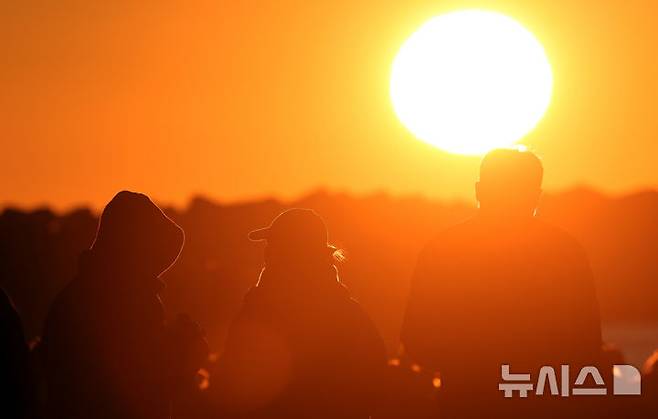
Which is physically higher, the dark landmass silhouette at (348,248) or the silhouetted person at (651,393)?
the dark landmass silhouette at (348,248)

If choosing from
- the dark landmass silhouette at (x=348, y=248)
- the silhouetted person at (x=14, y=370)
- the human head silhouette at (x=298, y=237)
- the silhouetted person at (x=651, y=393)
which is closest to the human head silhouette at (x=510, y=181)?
the human head silhouette at (x=298, y=237)

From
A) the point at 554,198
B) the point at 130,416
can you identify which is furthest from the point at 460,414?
the point at 554,198

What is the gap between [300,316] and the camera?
11859 mm

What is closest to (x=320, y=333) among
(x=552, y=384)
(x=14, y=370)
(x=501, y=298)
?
(x=501, y=298)

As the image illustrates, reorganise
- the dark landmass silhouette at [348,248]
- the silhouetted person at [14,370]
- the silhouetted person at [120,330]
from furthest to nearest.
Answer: the dark landmass silhouette at [348,248]
the silhouetted person at [120,330]
the silhouetted person at [14,370]

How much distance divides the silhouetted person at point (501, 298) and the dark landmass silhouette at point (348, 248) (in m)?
43.9

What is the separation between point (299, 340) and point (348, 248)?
2855 inches

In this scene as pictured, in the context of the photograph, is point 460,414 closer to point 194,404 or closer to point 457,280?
point 457,280

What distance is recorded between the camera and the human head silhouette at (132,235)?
1174cm

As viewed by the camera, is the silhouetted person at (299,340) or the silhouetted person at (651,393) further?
the silhouetted person at (299,340)

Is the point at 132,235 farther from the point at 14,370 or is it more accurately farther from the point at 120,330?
the point at 14,370

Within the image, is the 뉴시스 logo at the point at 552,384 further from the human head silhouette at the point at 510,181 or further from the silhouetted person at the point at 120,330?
the silhouetted person at the point at 120,330

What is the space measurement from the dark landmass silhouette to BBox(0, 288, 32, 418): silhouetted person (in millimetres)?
43971

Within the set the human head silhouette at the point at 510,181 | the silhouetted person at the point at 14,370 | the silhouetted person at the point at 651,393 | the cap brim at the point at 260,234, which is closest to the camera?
the silhouetted person at the point at 14,370
